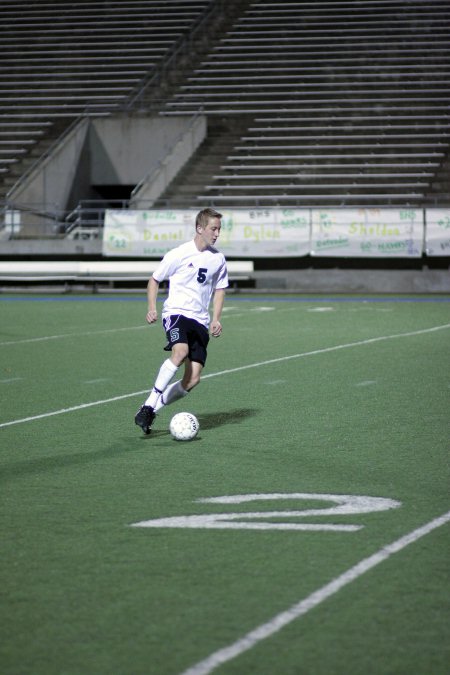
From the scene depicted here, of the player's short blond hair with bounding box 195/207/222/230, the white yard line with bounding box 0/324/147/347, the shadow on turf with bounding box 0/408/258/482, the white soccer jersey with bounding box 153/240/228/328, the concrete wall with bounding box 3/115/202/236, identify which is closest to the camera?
the shadow on turf with bounding box 0/408/258/482

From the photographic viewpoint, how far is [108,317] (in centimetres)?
2106

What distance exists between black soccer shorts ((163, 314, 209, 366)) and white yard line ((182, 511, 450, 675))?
121 inches

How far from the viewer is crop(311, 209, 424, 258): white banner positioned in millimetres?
27391

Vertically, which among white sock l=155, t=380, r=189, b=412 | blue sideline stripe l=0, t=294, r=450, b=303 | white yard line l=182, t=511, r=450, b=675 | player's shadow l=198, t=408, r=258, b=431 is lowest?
player's shadow l=198, t=408, r=258, b=431

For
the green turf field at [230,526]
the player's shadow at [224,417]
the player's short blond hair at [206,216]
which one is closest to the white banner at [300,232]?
the green turf field at [230,526]

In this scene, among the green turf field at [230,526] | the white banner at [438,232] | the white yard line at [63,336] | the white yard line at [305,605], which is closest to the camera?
the white yard line at [305,605]

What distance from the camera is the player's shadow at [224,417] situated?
9.01 metres

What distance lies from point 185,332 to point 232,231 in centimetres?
2013

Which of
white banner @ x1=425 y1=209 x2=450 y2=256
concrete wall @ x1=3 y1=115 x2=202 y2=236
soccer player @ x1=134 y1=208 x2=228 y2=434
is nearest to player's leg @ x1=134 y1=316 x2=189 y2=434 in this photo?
soccer player @ x1=134 y1=208 x2=228 y2=434

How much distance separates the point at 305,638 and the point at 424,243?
24.1 metres

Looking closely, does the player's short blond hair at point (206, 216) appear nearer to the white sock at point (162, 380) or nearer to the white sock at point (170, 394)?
the white sock at point (162, 380)

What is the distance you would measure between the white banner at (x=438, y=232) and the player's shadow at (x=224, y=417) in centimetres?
1839

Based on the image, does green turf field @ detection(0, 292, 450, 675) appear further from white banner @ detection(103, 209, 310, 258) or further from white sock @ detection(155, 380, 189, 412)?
white banner @ detection(103, 209, 310, 258)

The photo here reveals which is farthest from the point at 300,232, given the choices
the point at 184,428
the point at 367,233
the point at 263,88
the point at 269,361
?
the point at 184,428
